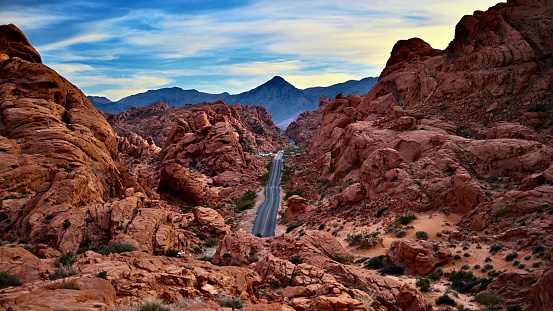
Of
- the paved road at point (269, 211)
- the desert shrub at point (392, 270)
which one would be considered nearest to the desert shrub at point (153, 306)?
the desert shrub at point (392, 270)

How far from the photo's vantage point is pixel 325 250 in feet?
70.2

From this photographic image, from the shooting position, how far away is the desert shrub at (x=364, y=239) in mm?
25703

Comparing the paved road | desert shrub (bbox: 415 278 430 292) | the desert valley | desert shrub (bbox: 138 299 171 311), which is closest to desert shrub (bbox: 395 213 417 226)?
the desert valley

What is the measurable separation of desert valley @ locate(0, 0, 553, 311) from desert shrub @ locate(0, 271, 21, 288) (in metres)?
0.09

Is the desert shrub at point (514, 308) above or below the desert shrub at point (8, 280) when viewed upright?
below

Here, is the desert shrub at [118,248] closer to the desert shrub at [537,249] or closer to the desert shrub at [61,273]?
the desert shrub at [61,273]

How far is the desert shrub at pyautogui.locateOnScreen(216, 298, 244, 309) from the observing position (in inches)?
365

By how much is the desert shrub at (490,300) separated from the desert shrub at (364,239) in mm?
10453

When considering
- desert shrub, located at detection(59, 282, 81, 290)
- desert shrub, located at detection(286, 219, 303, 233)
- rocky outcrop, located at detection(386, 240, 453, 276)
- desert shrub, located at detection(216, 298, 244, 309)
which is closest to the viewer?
desert shrub, located at detection(59, 282, 81, 290)

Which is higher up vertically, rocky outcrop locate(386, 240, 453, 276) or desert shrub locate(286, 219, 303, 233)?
rocky outcrop locate(386, 240, 453, 276)

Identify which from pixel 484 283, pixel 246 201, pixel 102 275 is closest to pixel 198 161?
pixel 246 201

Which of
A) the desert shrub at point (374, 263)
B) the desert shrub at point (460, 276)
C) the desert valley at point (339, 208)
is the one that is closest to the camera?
the desert valley at point (339, 208)

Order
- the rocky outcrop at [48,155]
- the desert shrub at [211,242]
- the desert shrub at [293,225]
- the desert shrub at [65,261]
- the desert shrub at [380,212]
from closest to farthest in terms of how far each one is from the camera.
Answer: the desert shrub at [65,261]
the rocky outcrop at [48,155]
the desert shrub at [211,242]
the desert shrub at [380,212]
the desert shrub at [293,225]

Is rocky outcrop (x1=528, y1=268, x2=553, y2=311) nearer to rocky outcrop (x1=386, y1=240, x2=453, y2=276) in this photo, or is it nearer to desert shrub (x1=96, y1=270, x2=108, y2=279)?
rocky outcrop (x1=386, y1=240, x2=453, y2=276)
